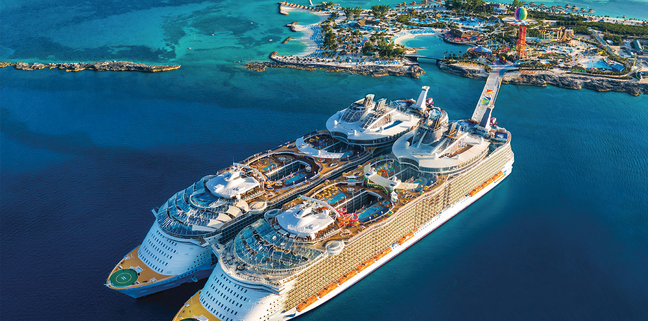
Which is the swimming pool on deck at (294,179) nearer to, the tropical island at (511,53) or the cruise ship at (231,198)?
the cruise ship at (231,198)

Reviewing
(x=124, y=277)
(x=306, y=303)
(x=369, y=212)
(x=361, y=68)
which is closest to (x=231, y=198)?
(x=124, y=277)

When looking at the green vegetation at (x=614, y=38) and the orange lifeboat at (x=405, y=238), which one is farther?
the green vegetation at (x=614, y=38)

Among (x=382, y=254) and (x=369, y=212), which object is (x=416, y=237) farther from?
(x=369, y=212)

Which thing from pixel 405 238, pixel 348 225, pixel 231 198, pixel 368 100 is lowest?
pixel 405 238

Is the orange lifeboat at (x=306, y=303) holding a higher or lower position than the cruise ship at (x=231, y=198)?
lower

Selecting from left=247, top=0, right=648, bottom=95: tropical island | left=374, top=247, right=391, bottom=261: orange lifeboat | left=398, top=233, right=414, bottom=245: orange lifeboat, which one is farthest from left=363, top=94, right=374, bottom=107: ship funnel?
left=247, top=0, right=648, bottom=95: tropical island

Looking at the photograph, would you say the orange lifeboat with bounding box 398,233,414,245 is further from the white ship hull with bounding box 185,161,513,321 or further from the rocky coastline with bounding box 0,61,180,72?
the rocky coastline with bounding box 0,61,180,72

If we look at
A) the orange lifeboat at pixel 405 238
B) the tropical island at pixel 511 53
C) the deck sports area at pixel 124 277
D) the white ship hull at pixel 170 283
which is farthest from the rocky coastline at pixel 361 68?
the deck sports area at pixel 124 277
